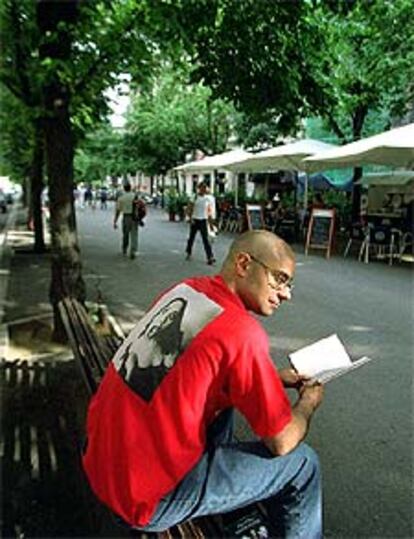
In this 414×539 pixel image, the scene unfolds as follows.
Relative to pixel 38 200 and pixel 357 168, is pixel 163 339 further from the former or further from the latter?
pixel 357 168

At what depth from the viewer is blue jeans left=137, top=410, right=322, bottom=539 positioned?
2289mm

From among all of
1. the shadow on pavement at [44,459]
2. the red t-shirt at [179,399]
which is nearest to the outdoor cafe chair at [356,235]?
the shadow on pavement at [44,459]

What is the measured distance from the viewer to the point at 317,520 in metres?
2.51

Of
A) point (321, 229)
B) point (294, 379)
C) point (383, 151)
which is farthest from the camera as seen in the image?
point (321, 229)

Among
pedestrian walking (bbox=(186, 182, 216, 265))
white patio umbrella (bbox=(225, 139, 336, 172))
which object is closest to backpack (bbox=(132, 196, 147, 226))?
pedestrian walking (bbox=(186, 182, 216, 265))

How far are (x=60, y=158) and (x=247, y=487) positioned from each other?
18.6ft

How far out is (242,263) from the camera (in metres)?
2.42

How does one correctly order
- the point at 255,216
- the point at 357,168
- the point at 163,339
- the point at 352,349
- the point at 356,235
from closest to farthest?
the point at 163,339, the point at 352,349, the point at 356,235, the point at 255,216, the point at 357,168

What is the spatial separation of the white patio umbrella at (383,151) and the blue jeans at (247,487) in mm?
10927

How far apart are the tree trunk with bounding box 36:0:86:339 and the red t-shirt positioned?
5274mm

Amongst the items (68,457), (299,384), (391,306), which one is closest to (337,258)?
(391,306)

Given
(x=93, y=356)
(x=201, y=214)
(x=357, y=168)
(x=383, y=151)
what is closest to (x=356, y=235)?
(x=357, y=168)

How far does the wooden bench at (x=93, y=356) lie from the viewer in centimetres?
250

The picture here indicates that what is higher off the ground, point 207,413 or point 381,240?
point 207,413
